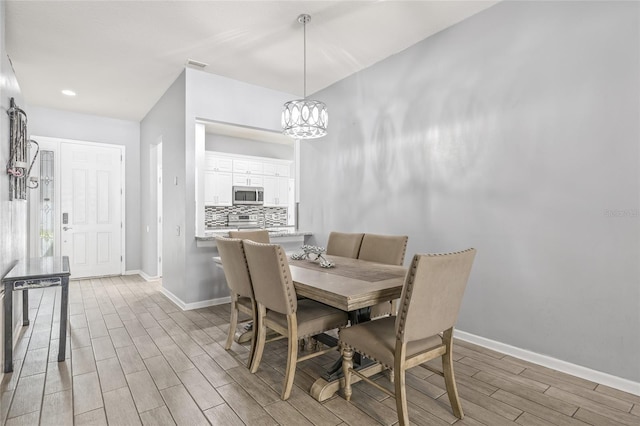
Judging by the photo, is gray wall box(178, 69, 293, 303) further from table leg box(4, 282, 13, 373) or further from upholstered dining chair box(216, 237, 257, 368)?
table leg box(4, 282, 13, 373)

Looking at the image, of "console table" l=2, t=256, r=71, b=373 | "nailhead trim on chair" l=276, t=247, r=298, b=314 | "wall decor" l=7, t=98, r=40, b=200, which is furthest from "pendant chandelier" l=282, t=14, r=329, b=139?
"wall decor" l=7, t=98, r=40, b=200

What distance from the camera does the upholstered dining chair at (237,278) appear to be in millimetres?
2326

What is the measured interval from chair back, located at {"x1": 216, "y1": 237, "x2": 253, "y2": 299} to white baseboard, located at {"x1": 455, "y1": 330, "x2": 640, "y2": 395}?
80.0 inches

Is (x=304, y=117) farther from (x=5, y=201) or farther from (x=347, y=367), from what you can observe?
(x=5, y=201)

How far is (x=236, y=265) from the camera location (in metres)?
2.41

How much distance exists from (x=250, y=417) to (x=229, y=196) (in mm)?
4885

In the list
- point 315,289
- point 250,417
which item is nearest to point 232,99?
point 315,289

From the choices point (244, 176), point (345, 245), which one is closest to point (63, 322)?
point (345, 245)

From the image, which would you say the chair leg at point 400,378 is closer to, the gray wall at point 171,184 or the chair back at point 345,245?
the chair back at point 345,245

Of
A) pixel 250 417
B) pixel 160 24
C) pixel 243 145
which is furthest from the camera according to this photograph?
pixel 243 145

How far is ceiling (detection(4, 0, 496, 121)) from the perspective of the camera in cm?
277

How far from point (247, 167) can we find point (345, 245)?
152 inches

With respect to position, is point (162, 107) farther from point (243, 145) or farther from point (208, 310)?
point (208, 310)

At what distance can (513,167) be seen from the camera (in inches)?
104
